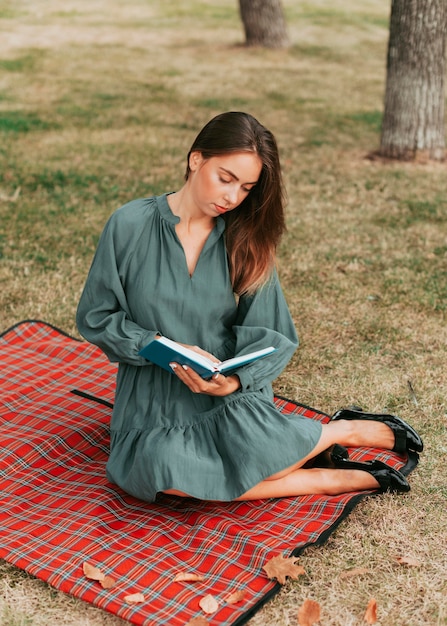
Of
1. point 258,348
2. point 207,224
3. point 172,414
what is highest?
point 207,224

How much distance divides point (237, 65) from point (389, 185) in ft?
24.5

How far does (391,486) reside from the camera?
3.67 metres

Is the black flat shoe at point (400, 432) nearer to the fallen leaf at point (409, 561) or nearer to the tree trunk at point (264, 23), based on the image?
the fallen leaf at point (409, 561)

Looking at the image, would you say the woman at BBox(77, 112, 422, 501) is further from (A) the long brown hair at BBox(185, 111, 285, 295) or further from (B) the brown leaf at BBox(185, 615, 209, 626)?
(B) the brown leaf at BBox(185, 615, 209, 626)

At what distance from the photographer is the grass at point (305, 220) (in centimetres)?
324

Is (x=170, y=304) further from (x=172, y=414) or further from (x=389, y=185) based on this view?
(x=389, y=185)

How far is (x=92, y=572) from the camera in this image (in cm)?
306

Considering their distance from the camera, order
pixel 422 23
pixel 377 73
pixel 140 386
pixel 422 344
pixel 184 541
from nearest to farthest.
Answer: pixel 184 541 → pixel 140 386 → pixel 422 344 → pixel 422 23 → pixel 377 73

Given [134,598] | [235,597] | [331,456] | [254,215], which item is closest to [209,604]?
[235,597]

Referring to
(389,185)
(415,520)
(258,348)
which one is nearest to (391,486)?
(415,520)

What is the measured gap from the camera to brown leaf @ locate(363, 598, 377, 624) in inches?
116

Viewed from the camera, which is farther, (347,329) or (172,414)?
(347,329)

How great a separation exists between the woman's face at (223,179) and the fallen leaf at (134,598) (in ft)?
5.03

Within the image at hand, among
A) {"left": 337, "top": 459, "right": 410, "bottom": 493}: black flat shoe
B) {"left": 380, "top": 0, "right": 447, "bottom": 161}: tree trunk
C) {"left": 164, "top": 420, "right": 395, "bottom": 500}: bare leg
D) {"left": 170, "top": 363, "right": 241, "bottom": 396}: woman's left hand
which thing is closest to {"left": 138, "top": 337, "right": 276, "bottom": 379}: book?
{"left": 170, "top": 363, "right": 241, "bottom": 396}: woman's left hand
